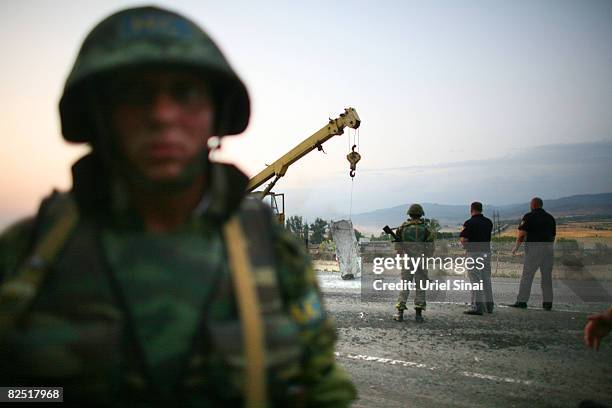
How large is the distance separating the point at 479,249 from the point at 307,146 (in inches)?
302

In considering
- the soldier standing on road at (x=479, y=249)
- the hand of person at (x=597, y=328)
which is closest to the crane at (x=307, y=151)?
the soldier standing on road at (x=479, y=249)

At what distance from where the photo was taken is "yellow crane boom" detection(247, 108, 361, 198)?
1399 centimetres

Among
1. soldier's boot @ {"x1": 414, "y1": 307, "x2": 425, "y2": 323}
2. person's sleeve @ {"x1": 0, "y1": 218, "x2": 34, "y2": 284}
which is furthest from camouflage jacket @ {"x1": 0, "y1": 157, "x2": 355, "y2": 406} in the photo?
soldier's boot @ {"x1": 414, "y1": 307, "x2": 425, "y2": 323}

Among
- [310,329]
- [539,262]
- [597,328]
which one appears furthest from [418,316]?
[310,329]

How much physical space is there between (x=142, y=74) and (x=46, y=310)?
667mm

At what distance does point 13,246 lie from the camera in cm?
125

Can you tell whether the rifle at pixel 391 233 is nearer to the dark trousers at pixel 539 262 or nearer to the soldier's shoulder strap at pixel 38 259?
A: the dark trousers at pixel 539 262

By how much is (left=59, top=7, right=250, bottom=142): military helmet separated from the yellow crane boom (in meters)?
11.9

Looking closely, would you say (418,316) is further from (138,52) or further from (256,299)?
(138,52)

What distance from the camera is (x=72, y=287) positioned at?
3.91 feet

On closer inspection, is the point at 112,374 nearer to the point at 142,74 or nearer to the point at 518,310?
the point at 142,74

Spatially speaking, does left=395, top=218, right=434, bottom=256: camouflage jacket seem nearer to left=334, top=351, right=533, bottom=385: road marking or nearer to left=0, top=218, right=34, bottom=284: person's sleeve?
left=334, top=351, right=533, bottom=385: road marking

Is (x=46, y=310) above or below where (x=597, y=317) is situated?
above

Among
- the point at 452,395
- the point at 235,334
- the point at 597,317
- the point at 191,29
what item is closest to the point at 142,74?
the point at 191,29
